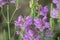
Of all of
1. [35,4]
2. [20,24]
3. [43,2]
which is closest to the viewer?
[35,4]

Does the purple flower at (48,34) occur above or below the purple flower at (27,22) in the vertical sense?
below

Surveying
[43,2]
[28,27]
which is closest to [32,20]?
[28,27]

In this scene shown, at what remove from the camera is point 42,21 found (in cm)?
130

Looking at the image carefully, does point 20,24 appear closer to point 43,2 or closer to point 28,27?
point 28,27

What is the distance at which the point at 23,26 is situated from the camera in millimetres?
1277

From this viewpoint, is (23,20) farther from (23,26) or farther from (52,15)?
(52,15)

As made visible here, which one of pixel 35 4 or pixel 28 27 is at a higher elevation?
pixel 35 4

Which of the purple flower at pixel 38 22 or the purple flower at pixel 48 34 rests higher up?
the purple flower at pixel 38 22

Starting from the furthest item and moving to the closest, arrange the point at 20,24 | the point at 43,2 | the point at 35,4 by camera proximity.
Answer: the point at 43,2 → the point at 20,24 → the point at 35,4

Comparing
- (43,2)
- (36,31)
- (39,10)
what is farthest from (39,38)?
(43,2)

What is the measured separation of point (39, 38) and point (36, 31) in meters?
0.04

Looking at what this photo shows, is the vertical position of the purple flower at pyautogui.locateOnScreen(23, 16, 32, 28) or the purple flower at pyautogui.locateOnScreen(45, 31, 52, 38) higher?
the purple flower at pyautogui.locateOnScreen(23, 16, 32, 28)

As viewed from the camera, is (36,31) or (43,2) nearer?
(36,31)

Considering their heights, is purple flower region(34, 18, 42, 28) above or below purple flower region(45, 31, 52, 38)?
above
